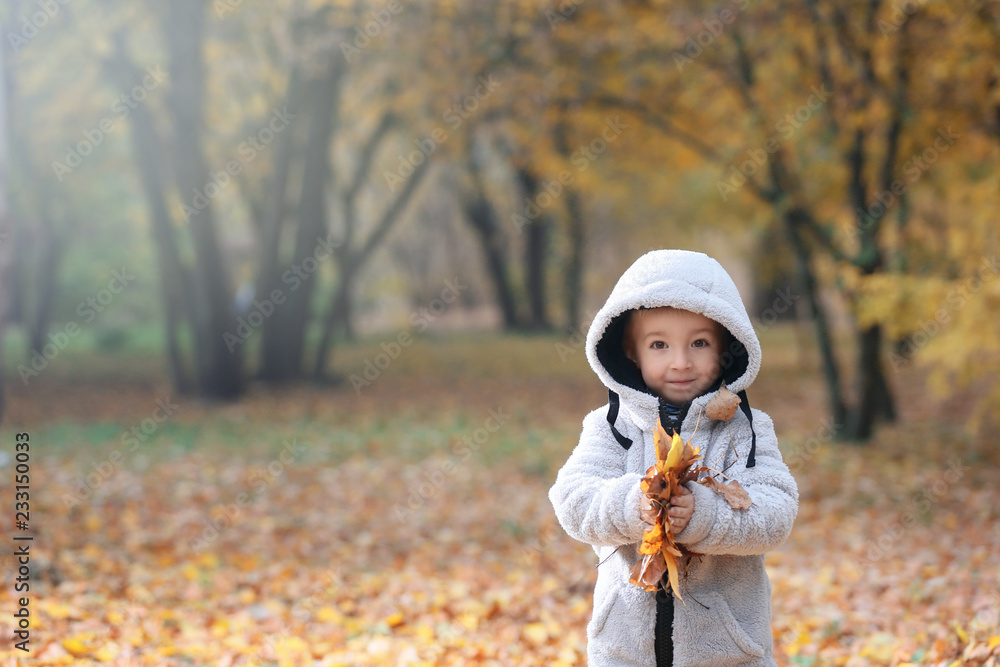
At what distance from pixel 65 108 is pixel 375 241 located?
6.17 m

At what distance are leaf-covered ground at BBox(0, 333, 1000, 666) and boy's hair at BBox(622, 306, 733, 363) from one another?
1.82 metres

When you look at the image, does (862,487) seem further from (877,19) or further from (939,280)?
(877,19)

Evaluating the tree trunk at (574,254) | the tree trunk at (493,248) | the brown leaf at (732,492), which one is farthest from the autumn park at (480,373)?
the tree trunk at (493,248)

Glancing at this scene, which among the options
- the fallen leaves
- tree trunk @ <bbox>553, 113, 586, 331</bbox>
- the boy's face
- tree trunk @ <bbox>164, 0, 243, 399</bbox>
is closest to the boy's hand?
the fallen leaves

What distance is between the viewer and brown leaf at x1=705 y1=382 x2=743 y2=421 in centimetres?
213

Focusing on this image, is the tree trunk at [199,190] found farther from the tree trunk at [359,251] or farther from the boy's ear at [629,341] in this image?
the boy's ear at [629,341]

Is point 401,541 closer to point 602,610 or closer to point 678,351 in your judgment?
point 602,610

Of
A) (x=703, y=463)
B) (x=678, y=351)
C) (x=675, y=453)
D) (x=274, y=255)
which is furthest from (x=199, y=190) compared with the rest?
(x=675, y=453)

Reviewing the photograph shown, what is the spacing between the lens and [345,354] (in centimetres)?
2059

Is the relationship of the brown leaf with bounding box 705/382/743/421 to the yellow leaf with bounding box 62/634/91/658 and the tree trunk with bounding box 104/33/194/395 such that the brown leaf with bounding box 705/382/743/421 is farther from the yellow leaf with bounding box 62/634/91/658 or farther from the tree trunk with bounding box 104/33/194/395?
the tree trunk with bounding box 104/33/194/395

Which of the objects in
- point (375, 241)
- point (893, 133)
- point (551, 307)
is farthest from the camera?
point (551, 307)

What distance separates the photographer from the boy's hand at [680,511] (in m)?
2.00

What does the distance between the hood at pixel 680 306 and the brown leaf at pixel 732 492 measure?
8.5 inches

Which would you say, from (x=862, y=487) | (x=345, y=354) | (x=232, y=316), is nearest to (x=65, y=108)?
(x=232, y=316)
